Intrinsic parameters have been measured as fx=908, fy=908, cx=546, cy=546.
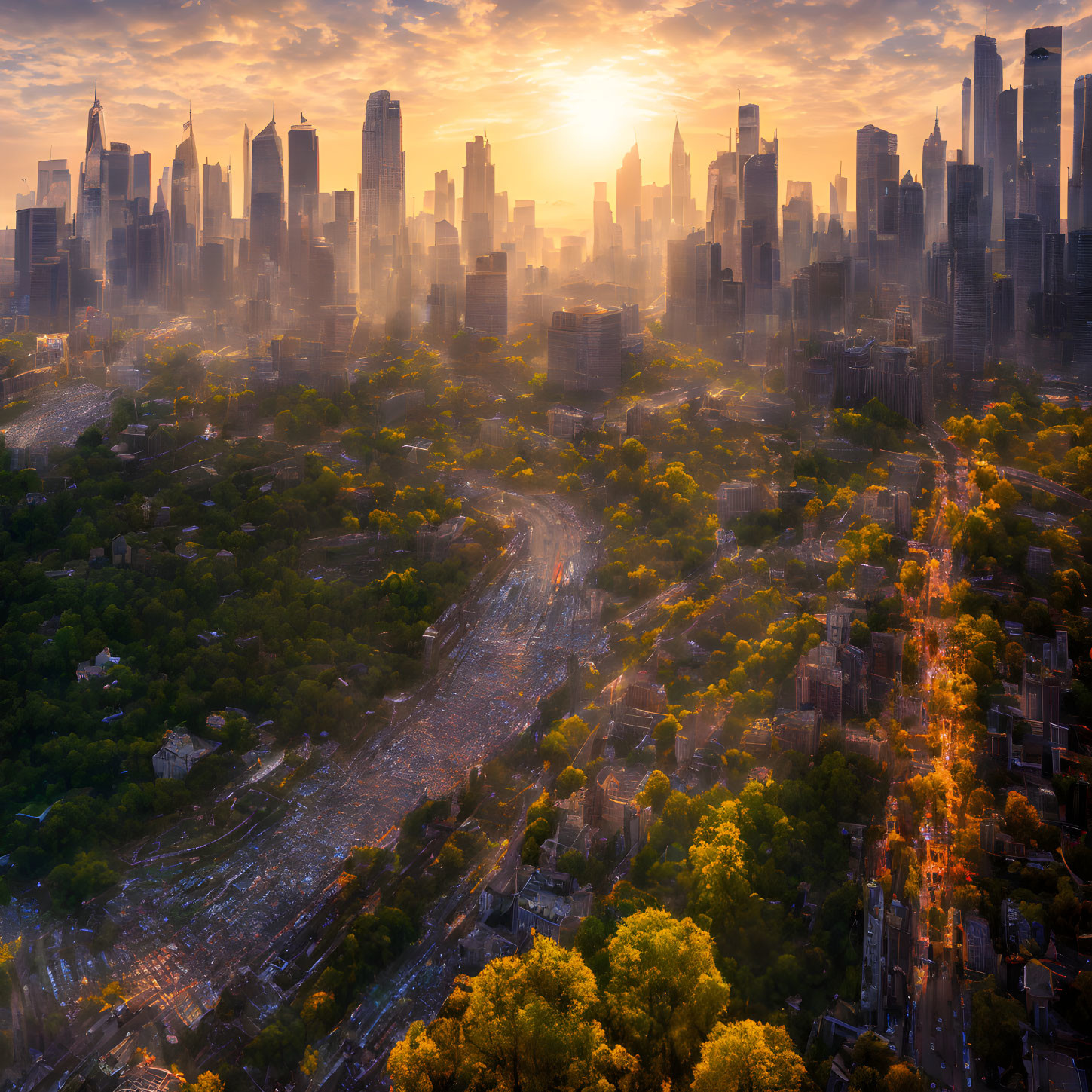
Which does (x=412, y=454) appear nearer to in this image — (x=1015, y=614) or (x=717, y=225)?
(x=1015, y=614)

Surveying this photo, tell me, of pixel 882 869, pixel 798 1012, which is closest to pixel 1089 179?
pixel 882 869

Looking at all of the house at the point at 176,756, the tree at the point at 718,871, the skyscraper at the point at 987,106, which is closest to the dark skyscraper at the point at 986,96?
the skyscraper at the point at 987,106

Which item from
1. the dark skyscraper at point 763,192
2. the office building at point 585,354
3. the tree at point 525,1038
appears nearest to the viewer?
the tree at point 525,1038

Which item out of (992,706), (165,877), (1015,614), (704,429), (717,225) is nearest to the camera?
(165,877)

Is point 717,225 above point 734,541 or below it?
above

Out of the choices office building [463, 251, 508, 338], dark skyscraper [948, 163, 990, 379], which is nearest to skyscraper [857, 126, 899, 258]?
dark skyscraper [948, 163, 990, 379]

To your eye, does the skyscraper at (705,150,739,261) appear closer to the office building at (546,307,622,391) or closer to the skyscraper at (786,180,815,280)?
the skyscraper at (786,180,815,280)

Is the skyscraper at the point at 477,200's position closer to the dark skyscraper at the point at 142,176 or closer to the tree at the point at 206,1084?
the dark skyscraper at the point at 142,176
